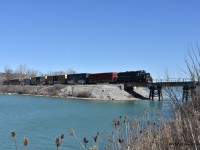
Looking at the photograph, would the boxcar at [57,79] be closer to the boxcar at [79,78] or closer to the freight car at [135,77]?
the boxcar at [79,78]

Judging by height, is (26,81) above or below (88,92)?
above

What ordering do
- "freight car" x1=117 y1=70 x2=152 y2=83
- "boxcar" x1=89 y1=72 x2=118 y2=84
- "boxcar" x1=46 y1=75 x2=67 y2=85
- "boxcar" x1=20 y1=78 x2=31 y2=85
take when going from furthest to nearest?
"boxcar" x1=20 y1=78 x2=31 y2=85
"boxcar" x1=46 y1=75 x2=67 y2=85
"boxcar" x1=89 y1=72 x2=118 y2=84
"freight car" x1=117 y1=70 x2=152 y2=83

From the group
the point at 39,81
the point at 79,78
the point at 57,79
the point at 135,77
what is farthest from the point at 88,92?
the point at 39,81

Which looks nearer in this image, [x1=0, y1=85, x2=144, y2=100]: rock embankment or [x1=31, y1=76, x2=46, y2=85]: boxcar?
[x1=0, y1=85, x2=144, y2=100]: rock embankment

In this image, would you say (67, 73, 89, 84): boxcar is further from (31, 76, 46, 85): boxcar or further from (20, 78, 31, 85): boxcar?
(20, 78, 31, 85): boxcar

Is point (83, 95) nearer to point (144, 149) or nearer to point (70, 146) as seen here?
point (70, 146)

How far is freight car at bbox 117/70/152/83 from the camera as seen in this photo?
86188 millimetres

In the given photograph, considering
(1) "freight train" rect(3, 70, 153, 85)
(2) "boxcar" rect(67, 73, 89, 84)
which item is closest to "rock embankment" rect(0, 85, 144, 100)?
(1) "freight train" rect(3, 70, 153, 85)

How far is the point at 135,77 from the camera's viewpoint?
8775 cm

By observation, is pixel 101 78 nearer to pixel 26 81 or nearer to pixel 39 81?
pixel 39 81

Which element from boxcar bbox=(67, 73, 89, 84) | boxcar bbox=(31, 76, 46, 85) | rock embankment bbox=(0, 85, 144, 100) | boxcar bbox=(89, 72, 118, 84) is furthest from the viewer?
boxcar bbox=(31, 76, 46, 85)

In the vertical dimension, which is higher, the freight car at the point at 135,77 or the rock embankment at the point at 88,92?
the freight car at the point at 135,77

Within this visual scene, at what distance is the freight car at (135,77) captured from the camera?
86188 millimetres

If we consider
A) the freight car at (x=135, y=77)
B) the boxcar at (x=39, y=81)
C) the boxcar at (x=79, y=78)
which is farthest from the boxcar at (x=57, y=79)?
the freight car at (x=135, y=77)
